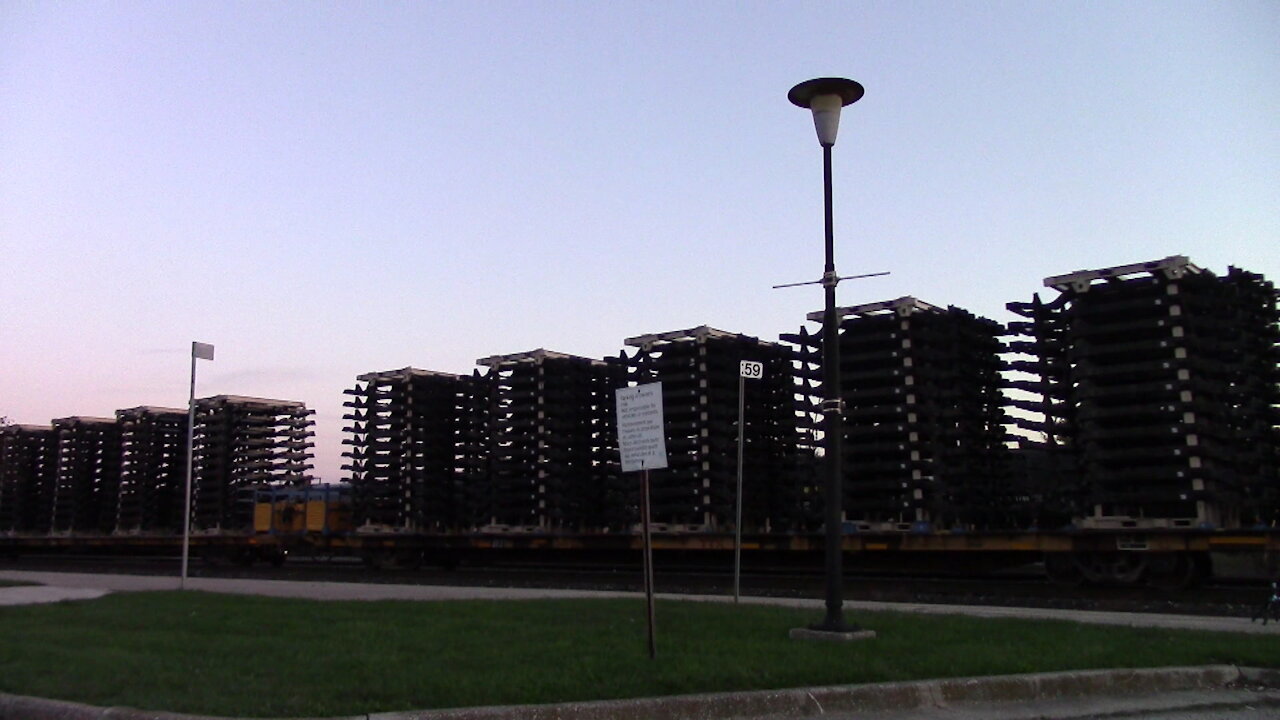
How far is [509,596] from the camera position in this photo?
1709 centimetres

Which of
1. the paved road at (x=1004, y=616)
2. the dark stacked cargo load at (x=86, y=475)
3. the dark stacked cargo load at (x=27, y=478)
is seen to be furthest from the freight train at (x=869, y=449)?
the dark stacked cargo load at (x=27, y=478)

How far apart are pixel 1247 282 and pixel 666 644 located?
12.8 meters

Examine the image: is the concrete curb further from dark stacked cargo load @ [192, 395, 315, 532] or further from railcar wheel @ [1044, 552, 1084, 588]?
dark stacked cargo load @ [192, 395, 315, 532]

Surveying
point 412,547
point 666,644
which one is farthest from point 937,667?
point 412,547

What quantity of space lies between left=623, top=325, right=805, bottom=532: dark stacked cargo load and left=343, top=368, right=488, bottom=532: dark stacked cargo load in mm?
7031

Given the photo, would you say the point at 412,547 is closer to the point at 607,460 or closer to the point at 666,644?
the point at 607,460

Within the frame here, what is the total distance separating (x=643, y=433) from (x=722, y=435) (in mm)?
13518

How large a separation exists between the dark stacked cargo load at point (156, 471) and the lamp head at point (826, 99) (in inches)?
1279

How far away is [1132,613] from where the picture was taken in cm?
1368

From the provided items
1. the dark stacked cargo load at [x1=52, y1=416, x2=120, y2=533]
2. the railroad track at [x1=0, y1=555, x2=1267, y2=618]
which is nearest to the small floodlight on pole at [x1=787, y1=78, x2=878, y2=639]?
the railroad track at [x1=0, y1=555, x2=1267, y2=618]

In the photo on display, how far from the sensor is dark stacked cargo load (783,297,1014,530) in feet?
63.8

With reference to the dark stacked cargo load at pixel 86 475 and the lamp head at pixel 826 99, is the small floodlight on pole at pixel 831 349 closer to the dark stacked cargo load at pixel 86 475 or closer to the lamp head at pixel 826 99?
the lamp head at pixel 826 99

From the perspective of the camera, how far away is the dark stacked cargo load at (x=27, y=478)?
45.5 m

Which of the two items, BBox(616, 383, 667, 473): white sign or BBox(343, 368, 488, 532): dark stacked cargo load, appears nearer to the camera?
BBox(616, 383, 667, 473): white sign
